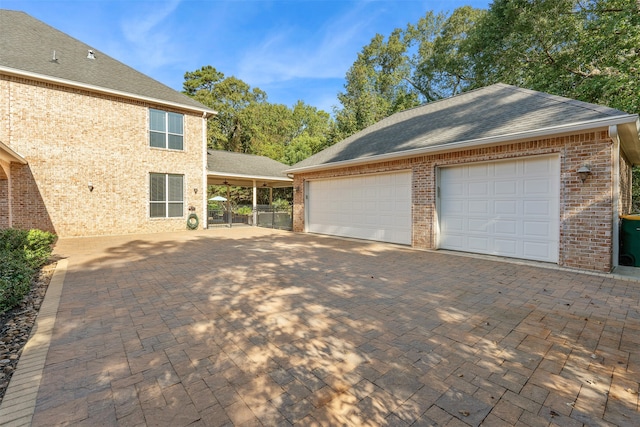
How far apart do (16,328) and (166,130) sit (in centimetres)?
1124

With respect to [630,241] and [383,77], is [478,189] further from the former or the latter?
[383,77]

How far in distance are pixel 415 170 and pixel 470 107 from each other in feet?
10.6

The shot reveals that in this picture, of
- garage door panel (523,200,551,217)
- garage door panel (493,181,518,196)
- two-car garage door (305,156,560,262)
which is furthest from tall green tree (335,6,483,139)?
garage door panel (523,200,551,217)

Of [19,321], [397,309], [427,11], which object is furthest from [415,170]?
[427,11]

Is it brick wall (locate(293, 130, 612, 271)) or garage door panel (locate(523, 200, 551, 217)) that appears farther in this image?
garage door panel (locate(523, 200, 551, 217))

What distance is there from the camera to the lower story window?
12641mm

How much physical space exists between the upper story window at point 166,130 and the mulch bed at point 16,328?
9.01m

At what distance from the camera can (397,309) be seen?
3.91m

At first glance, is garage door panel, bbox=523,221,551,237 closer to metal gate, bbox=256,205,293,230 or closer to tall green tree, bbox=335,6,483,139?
Result: metal gate, bbox=256,205,293,230

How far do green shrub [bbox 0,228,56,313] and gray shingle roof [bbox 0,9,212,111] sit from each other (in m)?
6.46

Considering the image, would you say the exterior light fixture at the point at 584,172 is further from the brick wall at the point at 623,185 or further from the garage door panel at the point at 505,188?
the brick wall at the point at 623,185

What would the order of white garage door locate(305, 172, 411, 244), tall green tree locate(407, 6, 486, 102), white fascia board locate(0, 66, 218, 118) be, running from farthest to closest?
tall green tree locate(407, 6, 486, 102) → white fascia board locate(0, 66, 218, 118) → white garage door locate(305, 172, 411, 244)

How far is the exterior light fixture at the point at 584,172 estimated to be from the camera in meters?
5.65

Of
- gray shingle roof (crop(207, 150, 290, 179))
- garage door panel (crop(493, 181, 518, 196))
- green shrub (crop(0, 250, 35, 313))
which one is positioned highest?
gray shingle roof (crop(207, 150, 290, 179))
